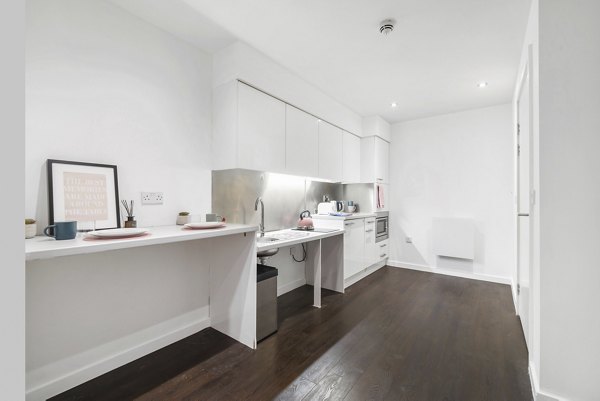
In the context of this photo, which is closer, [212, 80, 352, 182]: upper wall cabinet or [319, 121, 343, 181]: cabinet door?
[212, 80, 352, 182]: upper wall cabinet

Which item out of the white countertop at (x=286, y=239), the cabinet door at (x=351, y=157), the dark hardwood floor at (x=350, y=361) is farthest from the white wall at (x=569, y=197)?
the cabinet door at (x=351, y=157)

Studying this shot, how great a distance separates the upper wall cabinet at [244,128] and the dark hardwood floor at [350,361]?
5.06 feet

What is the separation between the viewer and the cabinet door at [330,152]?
3.48 metres

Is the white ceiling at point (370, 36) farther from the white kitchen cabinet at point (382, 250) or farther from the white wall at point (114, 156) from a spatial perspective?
the white kitchen cabinet at point (382, 250)

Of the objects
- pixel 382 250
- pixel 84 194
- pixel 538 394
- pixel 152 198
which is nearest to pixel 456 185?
pixel 382 250

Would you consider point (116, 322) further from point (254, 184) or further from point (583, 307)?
point (583, 307)

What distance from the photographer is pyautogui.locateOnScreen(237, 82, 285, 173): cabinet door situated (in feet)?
7.90

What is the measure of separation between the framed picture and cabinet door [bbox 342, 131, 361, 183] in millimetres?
2864

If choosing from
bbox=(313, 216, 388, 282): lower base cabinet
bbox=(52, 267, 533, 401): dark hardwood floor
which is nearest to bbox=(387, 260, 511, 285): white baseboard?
bbox=(313, 216, 388, 282): lower base cabinet

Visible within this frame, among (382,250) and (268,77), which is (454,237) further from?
(268,77)

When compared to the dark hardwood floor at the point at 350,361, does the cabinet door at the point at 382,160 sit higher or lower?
higher

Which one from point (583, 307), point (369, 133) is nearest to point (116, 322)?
point (583, 307)

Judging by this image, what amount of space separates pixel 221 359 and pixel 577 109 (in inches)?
107

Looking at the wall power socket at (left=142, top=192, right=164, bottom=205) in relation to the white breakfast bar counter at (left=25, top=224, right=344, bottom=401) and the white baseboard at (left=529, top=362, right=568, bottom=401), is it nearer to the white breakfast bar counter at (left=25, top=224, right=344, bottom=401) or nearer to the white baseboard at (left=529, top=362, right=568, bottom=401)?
the white breakfast bar counter at (left=25, top=224, right=344, bottom=401)
